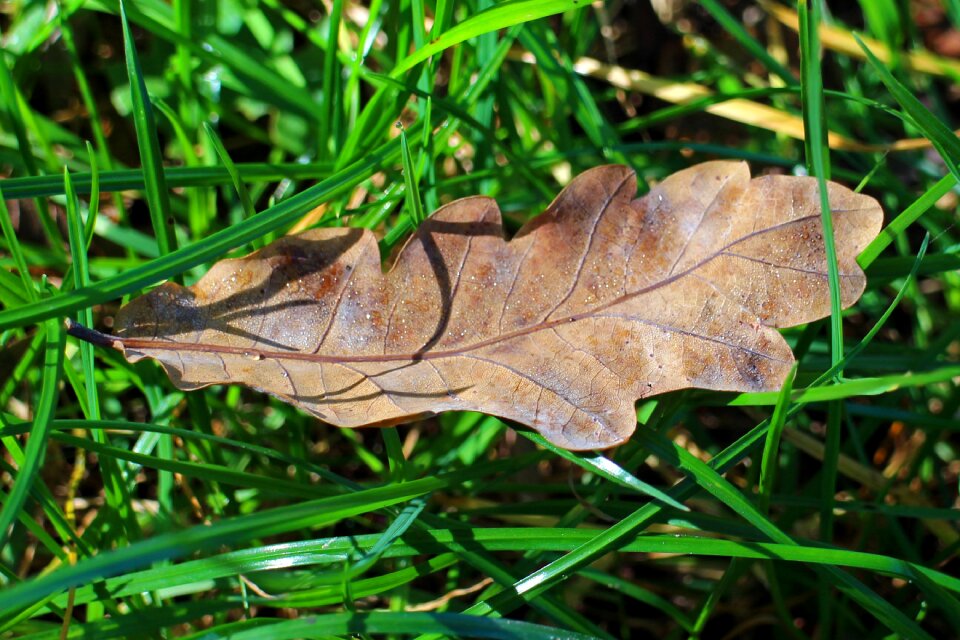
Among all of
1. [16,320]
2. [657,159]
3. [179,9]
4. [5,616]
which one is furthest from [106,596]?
[657,159]

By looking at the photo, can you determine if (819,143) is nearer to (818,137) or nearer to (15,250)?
(818,137)

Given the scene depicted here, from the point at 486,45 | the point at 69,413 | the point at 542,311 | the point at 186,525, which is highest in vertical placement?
the point at 486,45

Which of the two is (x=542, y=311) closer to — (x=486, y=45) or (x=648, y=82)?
(x=486, y=45)

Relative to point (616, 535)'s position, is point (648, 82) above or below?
above

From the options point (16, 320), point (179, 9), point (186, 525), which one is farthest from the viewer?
point (179, 9)

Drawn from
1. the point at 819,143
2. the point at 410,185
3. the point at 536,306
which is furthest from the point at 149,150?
the point at 819,143

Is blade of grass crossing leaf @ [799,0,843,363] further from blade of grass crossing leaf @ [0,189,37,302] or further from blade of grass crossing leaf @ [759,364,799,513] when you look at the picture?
blade of grass crossing leaf @ [0,189,37,302]

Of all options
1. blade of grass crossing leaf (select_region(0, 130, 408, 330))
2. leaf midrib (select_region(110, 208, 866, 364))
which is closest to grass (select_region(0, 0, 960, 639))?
blade of grass crossing leaf (select_region(0, 130, 408, 330))

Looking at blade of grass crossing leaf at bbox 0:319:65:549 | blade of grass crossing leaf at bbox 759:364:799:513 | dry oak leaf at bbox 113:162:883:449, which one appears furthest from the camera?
dry oak leaf at bbox 113:162:883:449
